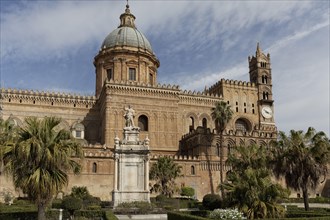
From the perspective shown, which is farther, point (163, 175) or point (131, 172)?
point (163, 175)

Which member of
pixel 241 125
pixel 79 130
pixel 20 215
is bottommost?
pixel 20 215

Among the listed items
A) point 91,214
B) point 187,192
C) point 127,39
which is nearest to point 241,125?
point 187,192

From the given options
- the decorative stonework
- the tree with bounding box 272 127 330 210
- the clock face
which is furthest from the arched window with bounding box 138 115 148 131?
the tree with bounding box 272 127 330 210

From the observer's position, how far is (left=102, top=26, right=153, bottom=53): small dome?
56.0 m

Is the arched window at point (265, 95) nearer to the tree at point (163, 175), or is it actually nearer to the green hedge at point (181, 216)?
the tree at point (163, 175)

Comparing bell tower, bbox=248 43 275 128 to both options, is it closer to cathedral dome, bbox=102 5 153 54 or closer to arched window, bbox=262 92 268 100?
arched window, bbox=262 92 268 100

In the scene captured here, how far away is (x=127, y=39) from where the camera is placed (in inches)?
2213

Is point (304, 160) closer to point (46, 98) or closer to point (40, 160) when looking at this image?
point (40, 160)

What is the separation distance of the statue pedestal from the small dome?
103 feet

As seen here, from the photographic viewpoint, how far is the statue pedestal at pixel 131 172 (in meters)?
26.1

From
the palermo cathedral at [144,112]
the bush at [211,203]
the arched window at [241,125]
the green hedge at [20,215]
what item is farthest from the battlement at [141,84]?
the green hedge at [20,215]

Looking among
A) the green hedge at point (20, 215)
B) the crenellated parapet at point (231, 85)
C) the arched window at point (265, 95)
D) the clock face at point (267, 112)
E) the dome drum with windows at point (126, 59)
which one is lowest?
the green hedge at point (20, 215)

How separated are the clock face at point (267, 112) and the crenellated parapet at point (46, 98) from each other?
26.4 meters

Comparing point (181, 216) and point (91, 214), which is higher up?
point (181, 216)
